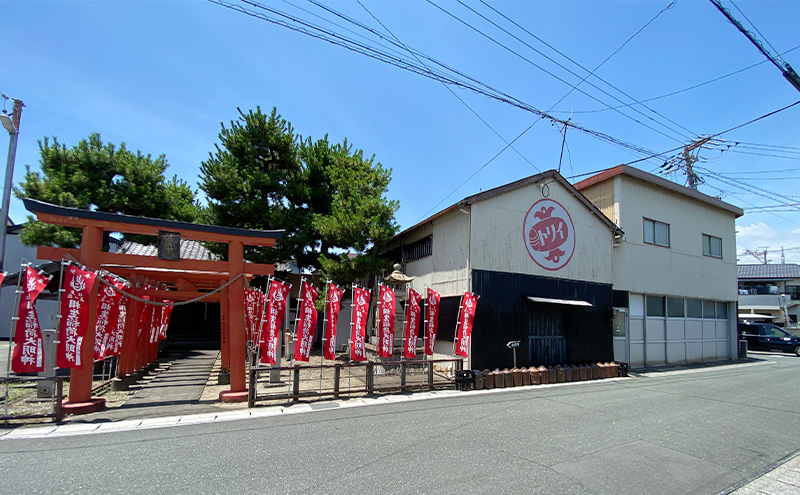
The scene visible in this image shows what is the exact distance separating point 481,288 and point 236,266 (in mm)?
7174

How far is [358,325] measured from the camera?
10.2 metres

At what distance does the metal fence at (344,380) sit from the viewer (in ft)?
29.5

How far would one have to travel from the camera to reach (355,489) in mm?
4586

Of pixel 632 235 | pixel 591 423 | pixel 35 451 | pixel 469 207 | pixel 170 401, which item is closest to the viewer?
pixel 35 451

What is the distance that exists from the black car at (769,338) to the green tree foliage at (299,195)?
26333 millimetres

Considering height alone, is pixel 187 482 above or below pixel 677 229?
below

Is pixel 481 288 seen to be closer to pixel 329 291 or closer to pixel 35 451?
pixel 329 291

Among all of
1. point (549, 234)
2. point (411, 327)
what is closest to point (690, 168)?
point (549, 234)

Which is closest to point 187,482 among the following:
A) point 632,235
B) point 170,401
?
point 170,401

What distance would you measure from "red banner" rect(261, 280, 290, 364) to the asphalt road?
174 cm

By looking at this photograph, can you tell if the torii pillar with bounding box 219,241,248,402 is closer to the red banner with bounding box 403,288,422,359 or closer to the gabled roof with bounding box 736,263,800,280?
the red banner with bounding box 403,288,422,359

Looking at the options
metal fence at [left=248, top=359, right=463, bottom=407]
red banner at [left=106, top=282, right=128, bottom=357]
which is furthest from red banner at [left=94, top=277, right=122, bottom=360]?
metal fence at [left=248, top=359, right=463, bottom=407]

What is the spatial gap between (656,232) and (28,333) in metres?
21.3

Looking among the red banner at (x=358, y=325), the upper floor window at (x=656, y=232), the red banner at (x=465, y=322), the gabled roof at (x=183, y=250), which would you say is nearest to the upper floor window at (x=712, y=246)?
the upper floor window at (x=656, y=232)
